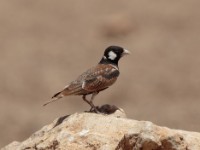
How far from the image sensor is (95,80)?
1324 cm

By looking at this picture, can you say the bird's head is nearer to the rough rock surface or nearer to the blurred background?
the rough rock surface

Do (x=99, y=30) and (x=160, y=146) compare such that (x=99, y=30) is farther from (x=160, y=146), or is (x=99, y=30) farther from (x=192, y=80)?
(x=160, y=146)

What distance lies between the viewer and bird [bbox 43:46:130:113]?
12930 millimetres

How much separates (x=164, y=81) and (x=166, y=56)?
175 cm

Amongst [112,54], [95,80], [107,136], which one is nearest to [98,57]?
[112,54]

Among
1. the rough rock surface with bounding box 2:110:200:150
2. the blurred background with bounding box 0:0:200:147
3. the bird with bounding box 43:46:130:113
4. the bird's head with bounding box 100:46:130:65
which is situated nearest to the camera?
the rough rock surface with bounding box 2:110:200:150

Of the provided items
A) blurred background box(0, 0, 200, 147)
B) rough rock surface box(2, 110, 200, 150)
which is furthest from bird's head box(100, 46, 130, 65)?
blurred background box(0, 0, 200, 147)

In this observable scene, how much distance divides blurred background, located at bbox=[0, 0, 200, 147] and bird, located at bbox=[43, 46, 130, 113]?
36.4 ft

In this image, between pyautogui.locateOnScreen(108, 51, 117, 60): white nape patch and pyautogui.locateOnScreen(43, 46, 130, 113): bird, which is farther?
pyautogui.locateOnScreen(108, 51, 117, 60): white nape patch

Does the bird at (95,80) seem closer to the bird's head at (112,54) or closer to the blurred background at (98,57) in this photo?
the bird's head at (112,54)

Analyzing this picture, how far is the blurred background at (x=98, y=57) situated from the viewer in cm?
2750

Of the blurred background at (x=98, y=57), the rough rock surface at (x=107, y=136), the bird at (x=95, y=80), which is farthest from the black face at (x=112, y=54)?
the blurred background at (x=98, y=57)

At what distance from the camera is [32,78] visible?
3030 cm

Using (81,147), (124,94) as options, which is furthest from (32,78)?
(81,147)
